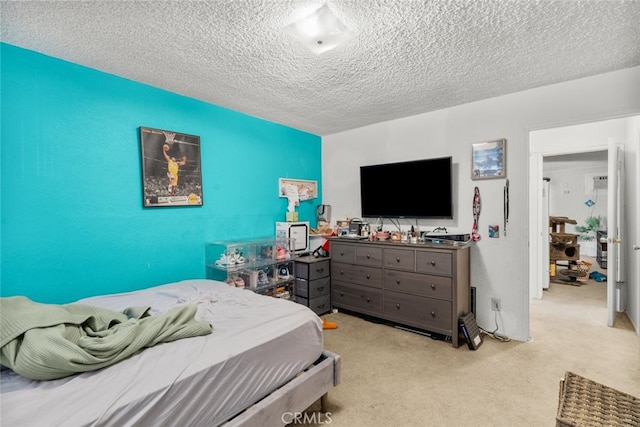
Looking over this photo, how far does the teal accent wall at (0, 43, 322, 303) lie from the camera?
2.01 meters

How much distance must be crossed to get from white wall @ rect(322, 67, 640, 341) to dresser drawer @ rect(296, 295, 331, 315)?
5.13ft

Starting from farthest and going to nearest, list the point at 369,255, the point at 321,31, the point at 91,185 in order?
the point at 369,255, the point at 91,185, the point at 321,31

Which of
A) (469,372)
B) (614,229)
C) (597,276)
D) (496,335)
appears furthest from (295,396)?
(597,276)

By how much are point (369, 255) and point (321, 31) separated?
2.40 metres

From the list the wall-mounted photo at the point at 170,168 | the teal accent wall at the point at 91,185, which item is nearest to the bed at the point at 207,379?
the teal accent wall at the point at 91,185

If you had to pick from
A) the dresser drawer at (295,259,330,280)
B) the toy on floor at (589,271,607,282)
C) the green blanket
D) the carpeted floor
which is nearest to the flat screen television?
the dresser drawer at (295,259,330,280)

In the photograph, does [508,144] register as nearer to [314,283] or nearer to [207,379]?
[314,283]

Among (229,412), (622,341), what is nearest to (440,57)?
(229,412)

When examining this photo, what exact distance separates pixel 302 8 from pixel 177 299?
2.13 m

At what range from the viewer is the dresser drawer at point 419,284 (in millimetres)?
2900

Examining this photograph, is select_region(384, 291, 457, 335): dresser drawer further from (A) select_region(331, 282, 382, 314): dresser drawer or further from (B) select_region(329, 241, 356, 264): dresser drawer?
(B) select_region(329, 241, 356, 264): dresser drawer

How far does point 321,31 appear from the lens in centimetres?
176

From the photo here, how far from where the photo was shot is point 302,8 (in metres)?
1.66

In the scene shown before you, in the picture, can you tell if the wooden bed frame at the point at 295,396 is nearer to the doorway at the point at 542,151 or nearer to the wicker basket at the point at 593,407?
the wicker basket at the point at 593,407
